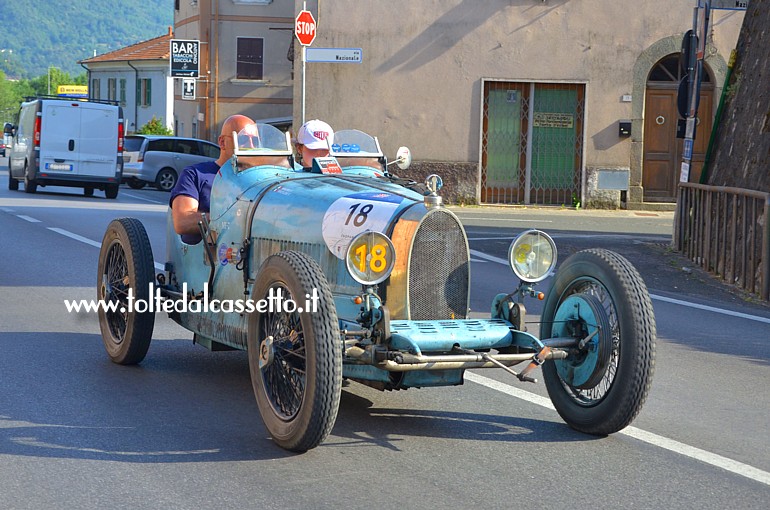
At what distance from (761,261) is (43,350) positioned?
300 inches

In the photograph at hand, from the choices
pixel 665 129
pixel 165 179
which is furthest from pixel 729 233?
pixel 165 179

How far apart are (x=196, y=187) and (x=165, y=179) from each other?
26.6 m

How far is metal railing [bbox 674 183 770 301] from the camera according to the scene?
41.8 feet

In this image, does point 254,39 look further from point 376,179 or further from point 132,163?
point 376,179

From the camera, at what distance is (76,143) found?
92.2 ft

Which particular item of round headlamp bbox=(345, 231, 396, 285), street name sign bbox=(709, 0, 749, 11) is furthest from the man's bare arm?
street name sign bbox=(709, 0, 749, 11)

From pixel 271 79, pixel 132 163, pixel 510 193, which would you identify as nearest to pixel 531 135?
pixel 510 193

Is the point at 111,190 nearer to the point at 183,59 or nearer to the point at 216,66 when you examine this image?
the point at 183,59

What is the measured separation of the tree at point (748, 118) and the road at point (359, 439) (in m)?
5.49

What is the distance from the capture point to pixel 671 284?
13.6 m

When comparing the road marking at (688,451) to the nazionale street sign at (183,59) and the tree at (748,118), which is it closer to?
the tree at (748,118)

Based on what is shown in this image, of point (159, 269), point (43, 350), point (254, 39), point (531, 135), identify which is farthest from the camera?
point (254, 39)

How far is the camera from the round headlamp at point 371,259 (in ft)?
19.4

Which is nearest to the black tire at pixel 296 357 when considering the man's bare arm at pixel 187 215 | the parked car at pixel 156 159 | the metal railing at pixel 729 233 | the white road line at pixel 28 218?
the man's bare arm at pixel 187 215
